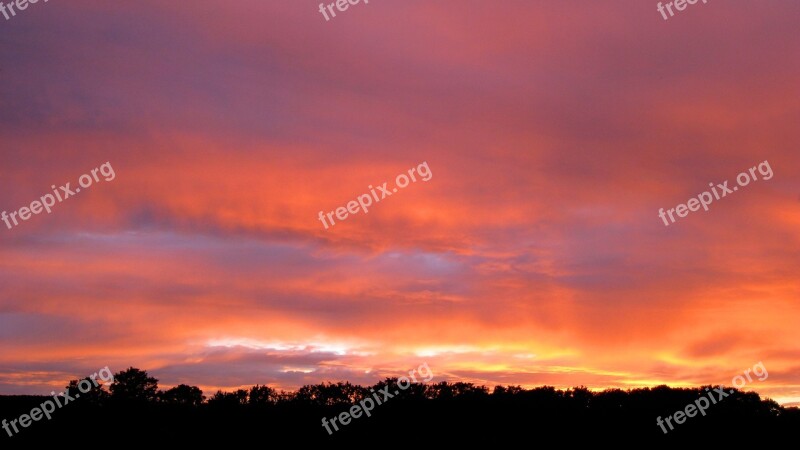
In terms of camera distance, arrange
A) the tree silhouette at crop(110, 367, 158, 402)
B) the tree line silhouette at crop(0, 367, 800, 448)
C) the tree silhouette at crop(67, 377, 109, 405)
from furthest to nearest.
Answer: the tree silhouette at crop(110, 367, 158, 402) → the tree silhouette at crop(67, 377, 109, 405) → the tree line silhouette at crop(0, 367, 800, 448)

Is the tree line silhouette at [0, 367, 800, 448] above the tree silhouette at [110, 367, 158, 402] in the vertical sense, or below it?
below

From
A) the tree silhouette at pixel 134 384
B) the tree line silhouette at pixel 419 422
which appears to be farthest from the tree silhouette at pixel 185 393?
the tree line silhouette at pixel 419 422

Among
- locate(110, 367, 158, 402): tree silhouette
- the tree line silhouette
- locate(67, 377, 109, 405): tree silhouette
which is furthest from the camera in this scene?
locate(110, 367, 158, 402): tree silhouette

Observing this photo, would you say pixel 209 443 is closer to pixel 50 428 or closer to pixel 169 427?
pixel 169 427

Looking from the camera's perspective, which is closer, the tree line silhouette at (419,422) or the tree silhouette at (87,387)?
the tree line silhouette at (419,422)

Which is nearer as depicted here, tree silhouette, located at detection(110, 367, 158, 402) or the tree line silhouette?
the tree line silhouette

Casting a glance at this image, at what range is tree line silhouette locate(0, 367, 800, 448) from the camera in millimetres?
44094

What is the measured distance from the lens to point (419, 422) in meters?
47.9

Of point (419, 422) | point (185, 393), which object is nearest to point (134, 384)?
point (185, 393)

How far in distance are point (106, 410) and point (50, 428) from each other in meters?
3.68

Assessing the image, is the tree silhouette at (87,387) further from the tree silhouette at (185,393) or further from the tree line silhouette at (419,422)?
the tree line silhouette at (419,422)

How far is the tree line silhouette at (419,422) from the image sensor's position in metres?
44.1

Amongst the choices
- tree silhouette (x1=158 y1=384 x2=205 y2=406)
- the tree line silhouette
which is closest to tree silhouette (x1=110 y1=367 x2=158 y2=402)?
tree silhouette (x1=158 y1=384 x2=205 y2=406)

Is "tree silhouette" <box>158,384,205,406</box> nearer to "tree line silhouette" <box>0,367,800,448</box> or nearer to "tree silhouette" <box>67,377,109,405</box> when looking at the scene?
"tree silhouette" <box>67,377,109,405</box>
